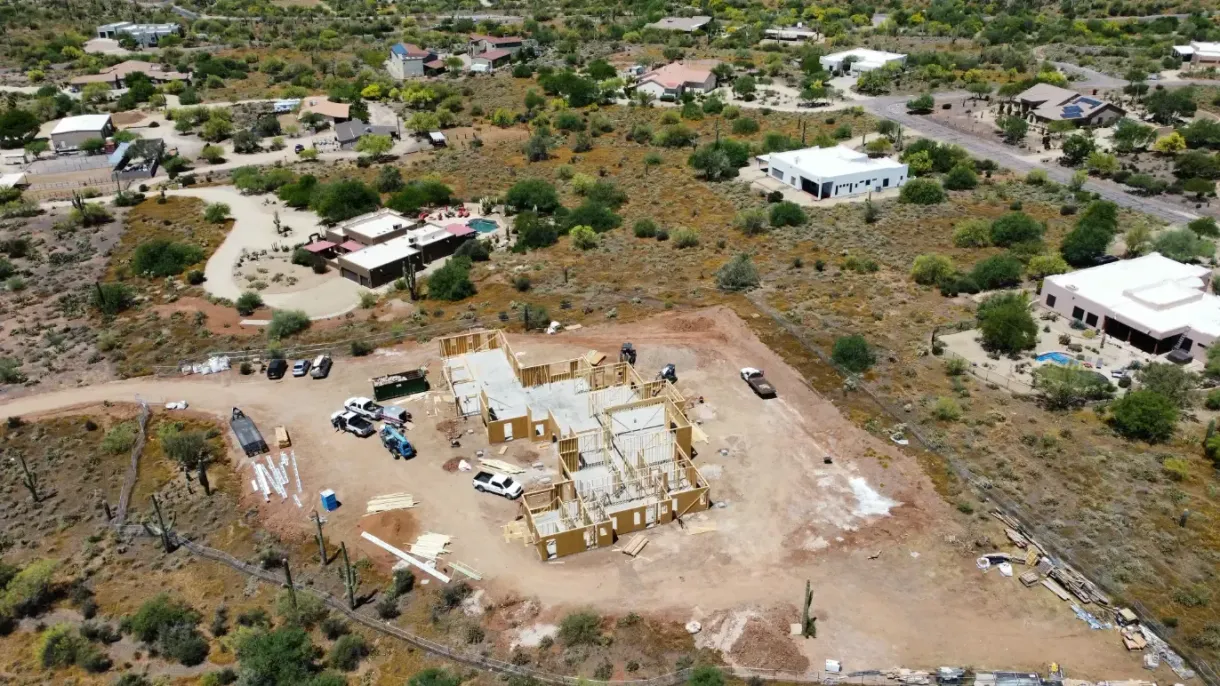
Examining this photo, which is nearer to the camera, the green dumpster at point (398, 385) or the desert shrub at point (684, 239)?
the green dumpster at point (398, 385)

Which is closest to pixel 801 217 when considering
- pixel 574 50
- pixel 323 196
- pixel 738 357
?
pixel 738 357

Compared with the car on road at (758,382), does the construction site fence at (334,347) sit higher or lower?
higher

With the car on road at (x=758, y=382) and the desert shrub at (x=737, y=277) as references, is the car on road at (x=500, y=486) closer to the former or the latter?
the car on road at (x=758, y=382)

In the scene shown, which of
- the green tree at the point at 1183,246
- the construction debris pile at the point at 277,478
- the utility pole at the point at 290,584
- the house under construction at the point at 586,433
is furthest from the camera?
the green tree at the point at 1183,246

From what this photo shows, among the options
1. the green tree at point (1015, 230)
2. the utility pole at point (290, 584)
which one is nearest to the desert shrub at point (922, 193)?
the green tree at point (1015, 230)

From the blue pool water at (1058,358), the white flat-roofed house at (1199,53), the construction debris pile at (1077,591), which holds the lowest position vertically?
the construction debris pile at (1077,591)

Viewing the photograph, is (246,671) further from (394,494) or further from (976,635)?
(976,635)

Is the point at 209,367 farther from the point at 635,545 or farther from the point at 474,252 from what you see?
the point at 635,545
